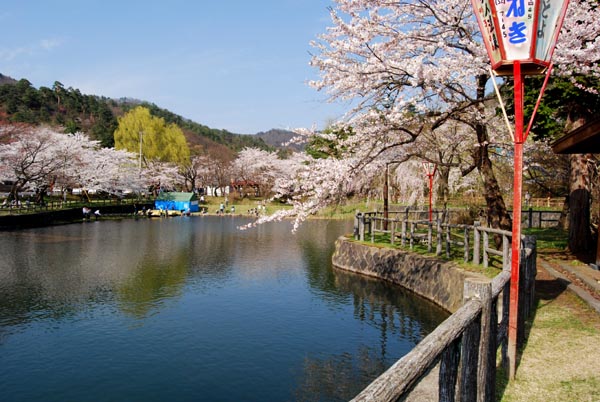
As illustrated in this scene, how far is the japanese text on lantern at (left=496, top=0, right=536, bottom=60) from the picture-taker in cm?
485

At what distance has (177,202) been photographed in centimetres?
4866

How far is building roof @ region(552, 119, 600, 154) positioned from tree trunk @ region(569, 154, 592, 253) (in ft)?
8.94

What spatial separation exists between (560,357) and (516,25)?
4107 millimetres

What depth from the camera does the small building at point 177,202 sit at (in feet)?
→ 159

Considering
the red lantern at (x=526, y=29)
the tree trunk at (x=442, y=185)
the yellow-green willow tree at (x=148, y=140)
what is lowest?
the tree trunk at (x=442, y=185)

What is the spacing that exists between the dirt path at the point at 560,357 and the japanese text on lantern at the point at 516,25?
11.8ft

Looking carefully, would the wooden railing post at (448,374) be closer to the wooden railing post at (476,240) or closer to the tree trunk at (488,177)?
the wooden railing post at (476,240)

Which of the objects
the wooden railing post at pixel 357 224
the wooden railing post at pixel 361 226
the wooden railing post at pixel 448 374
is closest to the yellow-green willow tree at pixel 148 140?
the wooden railing post at pixel 357 224

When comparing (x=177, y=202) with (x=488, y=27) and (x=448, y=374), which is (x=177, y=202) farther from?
(x=448, y=374)

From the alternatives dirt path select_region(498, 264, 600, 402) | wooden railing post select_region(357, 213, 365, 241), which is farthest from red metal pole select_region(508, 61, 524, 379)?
wooden railing post select_region(357, 213, 365, 241)

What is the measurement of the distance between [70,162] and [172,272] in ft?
92.8

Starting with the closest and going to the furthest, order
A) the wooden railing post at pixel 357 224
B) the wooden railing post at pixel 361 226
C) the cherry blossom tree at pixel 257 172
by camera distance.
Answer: the wooden railing post at pixel 361 226
the wooden railing post at pixel 357 224
the cherry blossom tree at pixel 257 172

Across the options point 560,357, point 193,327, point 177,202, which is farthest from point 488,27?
point 177,202

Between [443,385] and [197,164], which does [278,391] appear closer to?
[443,385]
